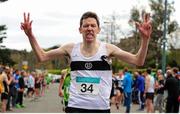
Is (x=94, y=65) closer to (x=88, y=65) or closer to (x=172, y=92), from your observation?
(x=88, y=65)

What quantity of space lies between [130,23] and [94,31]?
56287 mm

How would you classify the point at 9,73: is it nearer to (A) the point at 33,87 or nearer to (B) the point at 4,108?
(B) the point at 4,108

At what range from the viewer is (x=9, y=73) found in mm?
21281

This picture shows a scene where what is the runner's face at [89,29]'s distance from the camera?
551 centimetres

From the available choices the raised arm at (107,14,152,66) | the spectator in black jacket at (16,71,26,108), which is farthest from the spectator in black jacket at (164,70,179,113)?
the raised arm at (107,14,152,66)

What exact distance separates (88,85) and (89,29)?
0.55 metres

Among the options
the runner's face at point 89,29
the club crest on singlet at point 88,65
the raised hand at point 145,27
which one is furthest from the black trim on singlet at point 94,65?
the raised hand at point 145,27

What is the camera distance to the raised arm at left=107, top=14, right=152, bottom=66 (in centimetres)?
543

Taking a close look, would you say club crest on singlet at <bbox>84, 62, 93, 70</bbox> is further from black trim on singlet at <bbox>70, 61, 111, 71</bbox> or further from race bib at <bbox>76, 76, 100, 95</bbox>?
race bib at <bbox>76, 76, 100, 95</bbox>

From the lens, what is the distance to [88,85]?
18.0 ft

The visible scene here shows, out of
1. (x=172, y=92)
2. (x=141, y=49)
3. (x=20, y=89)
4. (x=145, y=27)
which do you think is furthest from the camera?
(x=20, y=89)

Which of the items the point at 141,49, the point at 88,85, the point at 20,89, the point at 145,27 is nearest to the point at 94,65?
the point at 88,85

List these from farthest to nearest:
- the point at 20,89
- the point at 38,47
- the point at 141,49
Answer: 1. the point at 20,89
2. the point at 38,47
3. the point at 141,49

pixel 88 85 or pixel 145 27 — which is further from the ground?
pixel 145 27
